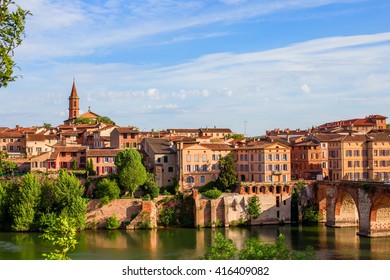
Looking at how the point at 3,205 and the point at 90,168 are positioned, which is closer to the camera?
the point at 3,205

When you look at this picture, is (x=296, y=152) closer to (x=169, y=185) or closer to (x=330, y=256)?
(x=169, y=185)

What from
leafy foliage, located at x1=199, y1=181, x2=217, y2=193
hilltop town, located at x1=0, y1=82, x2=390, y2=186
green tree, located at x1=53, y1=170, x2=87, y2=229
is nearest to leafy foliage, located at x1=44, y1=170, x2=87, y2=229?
green tree, located at x1=53, y1=170, x2=87, y2=229

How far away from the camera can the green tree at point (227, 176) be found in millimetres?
53716

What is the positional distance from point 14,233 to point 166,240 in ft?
41.2

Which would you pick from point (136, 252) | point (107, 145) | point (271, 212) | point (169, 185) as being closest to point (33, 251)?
point (136, 252)

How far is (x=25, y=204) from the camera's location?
47.6 meters

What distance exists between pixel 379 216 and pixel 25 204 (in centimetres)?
2744

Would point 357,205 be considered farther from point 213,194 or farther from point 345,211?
point 213,194

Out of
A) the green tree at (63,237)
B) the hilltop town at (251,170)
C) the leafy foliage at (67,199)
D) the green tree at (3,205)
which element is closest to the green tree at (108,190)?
the hilltop town at (251,170)

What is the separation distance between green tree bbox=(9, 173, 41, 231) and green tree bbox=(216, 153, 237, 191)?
15.9 metres

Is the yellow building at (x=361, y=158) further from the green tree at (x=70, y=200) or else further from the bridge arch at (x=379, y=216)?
the green tree at (x=70, y=200)

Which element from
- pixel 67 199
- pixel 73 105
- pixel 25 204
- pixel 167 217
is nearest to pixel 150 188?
pixel 167 217

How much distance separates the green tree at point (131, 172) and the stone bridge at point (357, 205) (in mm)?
16203

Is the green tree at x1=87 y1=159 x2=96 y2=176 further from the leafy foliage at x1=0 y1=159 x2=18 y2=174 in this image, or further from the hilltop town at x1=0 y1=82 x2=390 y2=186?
the leafy foliage at x1=0 y1=159 x2=18 y2=174
